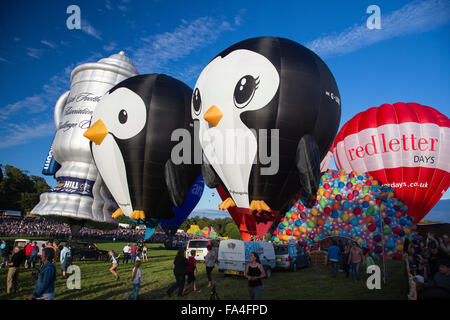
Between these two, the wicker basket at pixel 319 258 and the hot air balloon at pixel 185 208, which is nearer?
the wicker basket at pixel 319 258

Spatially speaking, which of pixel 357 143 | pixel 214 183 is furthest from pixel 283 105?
pixel 357 143

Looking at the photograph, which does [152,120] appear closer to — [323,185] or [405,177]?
[323,185]

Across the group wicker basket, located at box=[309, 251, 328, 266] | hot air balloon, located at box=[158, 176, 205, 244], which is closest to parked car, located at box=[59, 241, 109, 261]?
hot air balloon, located at box=[158, 176, 205, 244]

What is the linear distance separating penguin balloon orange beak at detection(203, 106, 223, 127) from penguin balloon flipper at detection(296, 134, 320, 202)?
3436mm

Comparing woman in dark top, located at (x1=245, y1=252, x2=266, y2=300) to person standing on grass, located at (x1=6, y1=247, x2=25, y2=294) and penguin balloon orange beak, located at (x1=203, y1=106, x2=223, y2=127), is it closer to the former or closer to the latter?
person standing on grass, located at (x1=6, y1=247, x2=25, y2=294)

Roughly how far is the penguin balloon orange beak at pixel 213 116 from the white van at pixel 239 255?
477 centimetres

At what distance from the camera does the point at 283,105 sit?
1183 cm

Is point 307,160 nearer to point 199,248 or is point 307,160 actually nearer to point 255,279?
point 255,279

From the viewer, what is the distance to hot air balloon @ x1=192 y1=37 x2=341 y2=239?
11.8m

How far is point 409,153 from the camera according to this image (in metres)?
18.2

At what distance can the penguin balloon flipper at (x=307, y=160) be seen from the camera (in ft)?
39.6

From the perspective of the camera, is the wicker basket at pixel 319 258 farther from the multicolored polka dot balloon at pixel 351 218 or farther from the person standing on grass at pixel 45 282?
the person standing on grass at pixel 45 282

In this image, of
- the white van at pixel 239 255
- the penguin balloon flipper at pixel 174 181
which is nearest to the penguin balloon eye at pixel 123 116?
the penguin balloon flipper at pixel 174 181

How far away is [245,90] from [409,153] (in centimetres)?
1240
